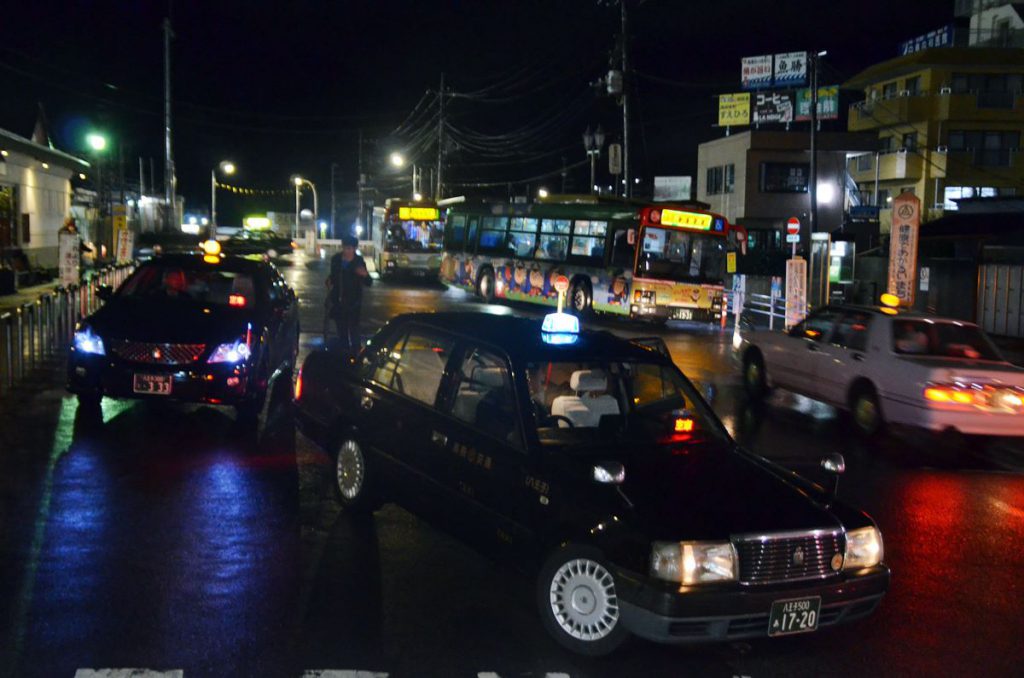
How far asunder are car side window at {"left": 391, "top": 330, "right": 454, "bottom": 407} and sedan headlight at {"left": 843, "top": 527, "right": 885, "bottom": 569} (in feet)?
8.94

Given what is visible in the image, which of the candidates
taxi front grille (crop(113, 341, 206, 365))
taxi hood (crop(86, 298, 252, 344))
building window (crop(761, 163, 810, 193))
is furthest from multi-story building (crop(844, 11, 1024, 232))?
taxi front grille (crop(113, 341, 206, 365))

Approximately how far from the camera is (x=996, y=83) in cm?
4716

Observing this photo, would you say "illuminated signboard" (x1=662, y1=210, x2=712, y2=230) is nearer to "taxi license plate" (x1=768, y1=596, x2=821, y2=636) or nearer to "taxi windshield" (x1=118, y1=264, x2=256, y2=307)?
"taxi windshield" (x1=118, y1=264, x2=256, y2=307)

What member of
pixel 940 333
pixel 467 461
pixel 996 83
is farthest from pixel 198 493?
pixel 996 83

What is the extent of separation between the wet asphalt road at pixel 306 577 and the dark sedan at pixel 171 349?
0.47 m

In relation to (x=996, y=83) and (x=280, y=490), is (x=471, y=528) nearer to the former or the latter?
(x=280, y=490)

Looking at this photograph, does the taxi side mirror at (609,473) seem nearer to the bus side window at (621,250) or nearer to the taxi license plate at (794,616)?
the taxi license plate at (794,616)

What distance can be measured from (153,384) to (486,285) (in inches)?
900

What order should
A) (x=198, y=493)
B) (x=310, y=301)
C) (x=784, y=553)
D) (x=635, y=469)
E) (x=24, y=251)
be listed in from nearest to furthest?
(x=784, y=553)
(x=635, y=469)
(x=198, y=493)
(x=310, y=301)
(x=24, y=251)

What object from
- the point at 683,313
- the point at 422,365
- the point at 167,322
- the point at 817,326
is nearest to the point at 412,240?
the point at 683,313

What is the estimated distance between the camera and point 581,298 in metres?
27.4

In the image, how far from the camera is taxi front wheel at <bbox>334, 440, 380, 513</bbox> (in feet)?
24.5

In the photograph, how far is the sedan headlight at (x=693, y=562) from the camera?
16.3 feet

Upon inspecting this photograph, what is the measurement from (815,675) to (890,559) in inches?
97.0
